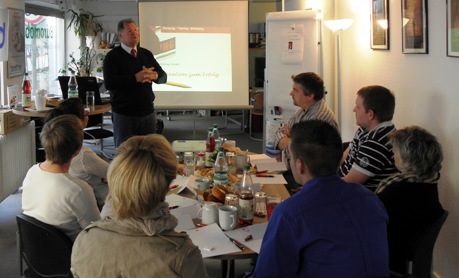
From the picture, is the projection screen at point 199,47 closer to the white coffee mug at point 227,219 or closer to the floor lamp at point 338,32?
the floor lamp at point 338,32

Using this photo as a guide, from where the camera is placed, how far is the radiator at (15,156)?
4191mm

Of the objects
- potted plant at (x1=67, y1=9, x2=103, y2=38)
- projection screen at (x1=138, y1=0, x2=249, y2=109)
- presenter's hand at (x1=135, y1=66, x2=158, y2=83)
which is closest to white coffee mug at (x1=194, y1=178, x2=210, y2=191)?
presenter's hand at (x1=135, y1=66, x2=158, y2=83)

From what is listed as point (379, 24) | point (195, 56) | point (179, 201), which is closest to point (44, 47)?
point (195, 56)

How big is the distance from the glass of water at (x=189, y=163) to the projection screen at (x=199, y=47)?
2.95m

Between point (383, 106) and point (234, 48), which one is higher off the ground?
point (234, 48)

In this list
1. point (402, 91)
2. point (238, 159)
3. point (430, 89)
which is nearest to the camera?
point (430, 89)

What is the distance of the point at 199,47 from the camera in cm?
586

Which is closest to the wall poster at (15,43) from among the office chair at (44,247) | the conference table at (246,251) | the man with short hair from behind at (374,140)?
the conference table at (246,251)

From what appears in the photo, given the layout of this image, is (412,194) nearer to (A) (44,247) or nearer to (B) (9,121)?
(A) (44,247)

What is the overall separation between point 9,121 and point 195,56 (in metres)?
2.45

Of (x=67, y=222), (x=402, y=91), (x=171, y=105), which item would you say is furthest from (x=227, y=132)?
(x=67, y=222)

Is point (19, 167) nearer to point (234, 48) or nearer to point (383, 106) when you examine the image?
point (234, 48)

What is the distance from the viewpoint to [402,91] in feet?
10.6

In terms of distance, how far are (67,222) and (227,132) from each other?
21.3ft
